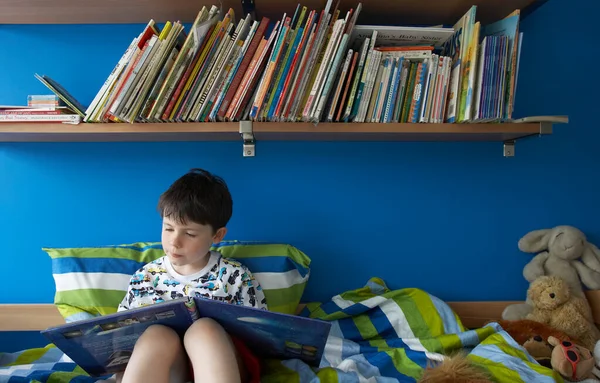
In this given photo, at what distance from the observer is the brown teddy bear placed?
1.19m

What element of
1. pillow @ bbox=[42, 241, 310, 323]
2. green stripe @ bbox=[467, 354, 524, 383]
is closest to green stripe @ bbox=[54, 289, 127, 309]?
pillow @ bbox=[42, 241, 310, 323]

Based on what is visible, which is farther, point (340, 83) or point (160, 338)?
point (340, 83)

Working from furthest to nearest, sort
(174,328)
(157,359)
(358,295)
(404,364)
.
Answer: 1. (358,295)
2. (404,364)
3. (174,328)
4. (157,359)

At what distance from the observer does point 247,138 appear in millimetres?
1188

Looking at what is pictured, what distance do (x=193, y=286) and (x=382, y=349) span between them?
533 mm

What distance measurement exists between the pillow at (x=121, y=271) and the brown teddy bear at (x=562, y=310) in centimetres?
71

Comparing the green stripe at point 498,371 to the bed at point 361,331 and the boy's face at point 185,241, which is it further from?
the boy's face at point 185,241

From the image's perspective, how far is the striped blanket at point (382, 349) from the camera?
935 mm

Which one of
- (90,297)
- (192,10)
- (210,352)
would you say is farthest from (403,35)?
(90,297)

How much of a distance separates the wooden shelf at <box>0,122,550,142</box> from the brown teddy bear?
1.51ft

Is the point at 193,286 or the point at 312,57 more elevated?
the point at 312,57

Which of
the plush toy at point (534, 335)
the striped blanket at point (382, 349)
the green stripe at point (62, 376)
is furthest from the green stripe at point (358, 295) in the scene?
the green stripe at point (62, 376)

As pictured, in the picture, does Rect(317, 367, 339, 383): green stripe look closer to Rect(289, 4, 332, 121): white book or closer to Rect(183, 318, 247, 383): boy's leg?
Rect(183, 318, 247, 383): boy's leg

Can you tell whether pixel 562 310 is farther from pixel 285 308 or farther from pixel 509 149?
pixel 285 308
